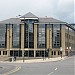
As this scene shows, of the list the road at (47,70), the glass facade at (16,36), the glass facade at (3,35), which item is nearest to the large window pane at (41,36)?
the glass facade at (16,36)

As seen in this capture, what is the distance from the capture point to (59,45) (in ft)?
355

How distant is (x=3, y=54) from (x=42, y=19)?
18.6 m

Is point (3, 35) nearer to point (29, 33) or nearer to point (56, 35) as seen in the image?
point (29, 33)

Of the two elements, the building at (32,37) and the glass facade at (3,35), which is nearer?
the building at (32,37)

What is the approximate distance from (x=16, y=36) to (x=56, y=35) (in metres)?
13.3

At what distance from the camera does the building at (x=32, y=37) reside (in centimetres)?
10700

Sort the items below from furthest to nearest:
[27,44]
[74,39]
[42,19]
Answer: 1. [74,39]
2. [42,19]
3. [27,44]

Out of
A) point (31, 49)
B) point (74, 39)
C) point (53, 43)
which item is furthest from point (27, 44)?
point (74, 39)

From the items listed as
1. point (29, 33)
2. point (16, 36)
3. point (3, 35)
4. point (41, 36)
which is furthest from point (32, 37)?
point (3, 35)

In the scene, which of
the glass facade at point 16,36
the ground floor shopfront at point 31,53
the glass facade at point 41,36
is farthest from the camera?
the glass facade at point 41,36

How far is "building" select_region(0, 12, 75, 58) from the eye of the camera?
107 meters

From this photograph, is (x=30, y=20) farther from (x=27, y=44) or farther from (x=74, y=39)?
(x=74, y=39)

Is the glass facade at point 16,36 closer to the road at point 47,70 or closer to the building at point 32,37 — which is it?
the building at point 32,37

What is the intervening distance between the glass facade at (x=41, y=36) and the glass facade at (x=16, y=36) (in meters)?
6.63
